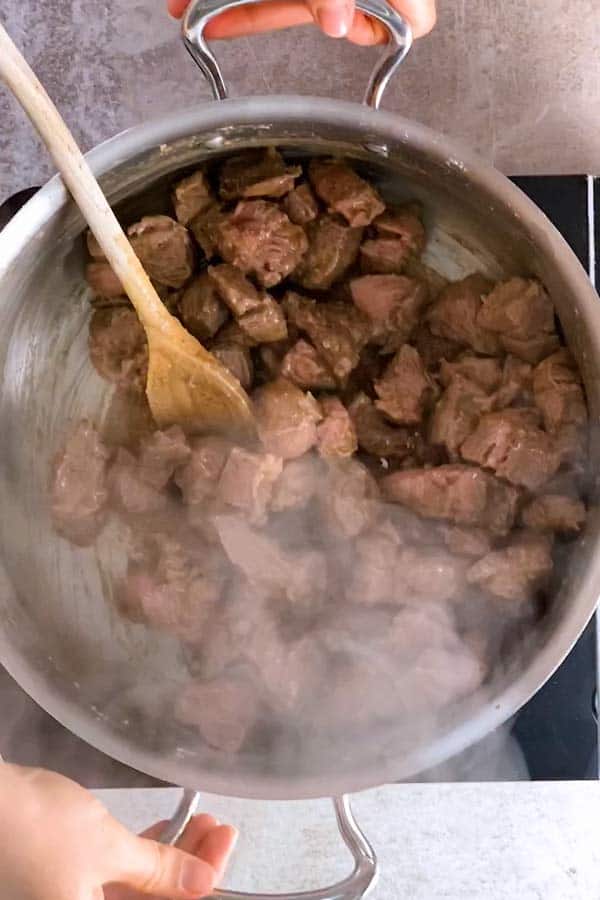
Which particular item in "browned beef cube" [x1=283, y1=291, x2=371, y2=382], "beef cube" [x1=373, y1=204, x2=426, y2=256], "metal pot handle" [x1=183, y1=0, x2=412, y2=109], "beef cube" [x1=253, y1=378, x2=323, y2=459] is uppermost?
"metal pot handle" [x1=183, y1=0, x2=412, y2=109]

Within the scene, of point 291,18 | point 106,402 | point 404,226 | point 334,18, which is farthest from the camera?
point 106,402

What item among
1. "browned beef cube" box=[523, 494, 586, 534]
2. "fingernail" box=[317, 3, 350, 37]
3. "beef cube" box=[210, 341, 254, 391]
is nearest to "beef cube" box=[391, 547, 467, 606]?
"browned beef cube" box=[523, 494, 586, 534]

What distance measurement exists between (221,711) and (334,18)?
853 millimetres

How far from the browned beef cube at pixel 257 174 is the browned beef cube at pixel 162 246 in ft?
0.29

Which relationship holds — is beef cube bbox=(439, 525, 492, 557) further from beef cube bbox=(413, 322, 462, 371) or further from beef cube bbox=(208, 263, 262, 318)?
beef cube bbox=(208, 263, 262, 318)

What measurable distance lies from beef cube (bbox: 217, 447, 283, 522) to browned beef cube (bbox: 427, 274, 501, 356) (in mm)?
300

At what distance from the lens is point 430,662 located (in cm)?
119

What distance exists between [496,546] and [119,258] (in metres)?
0.61

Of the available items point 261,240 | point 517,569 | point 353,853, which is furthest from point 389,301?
point 353,853

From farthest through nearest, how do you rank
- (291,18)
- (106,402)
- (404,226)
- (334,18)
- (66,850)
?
(106,402)
(404,226)
(291,18)
(334,18)
(66,850)

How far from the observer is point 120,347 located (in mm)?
1343

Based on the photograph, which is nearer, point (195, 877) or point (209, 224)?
point (195, 877)

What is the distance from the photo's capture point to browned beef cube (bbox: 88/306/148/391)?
4.37ft

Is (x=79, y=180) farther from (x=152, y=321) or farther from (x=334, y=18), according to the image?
(x=334, y=18)
